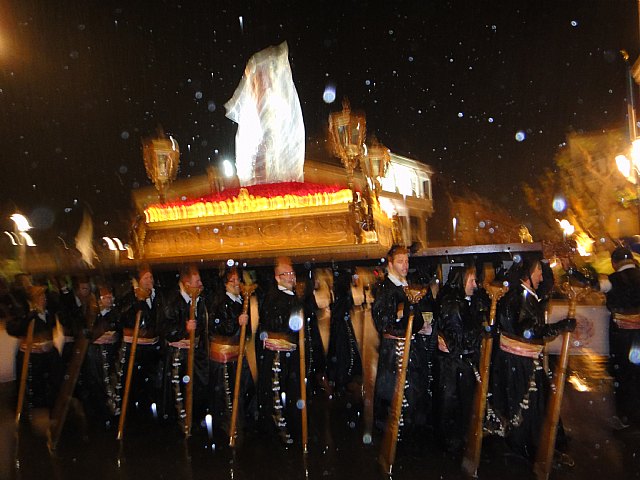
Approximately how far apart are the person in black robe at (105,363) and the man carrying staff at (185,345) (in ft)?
2.28

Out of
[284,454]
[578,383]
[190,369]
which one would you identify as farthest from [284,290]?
[578,383]

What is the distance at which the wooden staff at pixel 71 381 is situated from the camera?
4.80m

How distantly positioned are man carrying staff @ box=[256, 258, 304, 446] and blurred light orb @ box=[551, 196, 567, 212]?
12405mm

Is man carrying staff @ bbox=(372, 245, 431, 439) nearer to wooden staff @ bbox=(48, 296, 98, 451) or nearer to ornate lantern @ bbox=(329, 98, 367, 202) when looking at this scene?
ornate lantern @ bbox=(329, 98, 367, 202)

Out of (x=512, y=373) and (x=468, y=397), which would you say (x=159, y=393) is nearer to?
(x=468, y=397)

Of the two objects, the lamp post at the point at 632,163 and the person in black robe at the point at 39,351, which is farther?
the lamp post at the point at 632,163

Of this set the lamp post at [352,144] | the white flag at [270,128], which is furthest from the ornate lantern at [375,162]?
the white flag at [270,128]

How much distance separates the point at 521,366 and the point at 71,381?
14.5 feet

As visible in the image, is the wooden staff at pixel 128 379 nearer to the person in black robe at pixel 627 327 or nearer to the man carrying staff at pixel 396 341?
the man carrying staff at pixel 396 341

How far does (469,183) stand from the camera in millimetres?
15914

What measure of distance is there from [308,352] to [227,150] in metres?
8.89

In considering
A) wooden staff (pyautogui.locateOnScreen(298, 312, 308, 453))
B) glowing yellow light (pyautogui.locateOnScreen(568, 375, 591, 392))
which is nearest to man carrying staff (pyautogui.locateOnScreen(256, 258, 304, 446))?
wooden staff (pyautogui.locateOnScreen(298, 312, 308, 453))

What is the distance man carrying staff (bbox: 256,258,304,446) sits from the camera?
14.8 feet

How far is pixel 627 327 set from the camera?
4773mm
